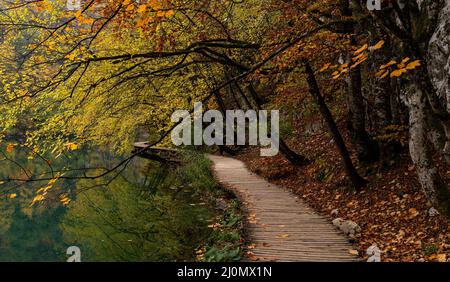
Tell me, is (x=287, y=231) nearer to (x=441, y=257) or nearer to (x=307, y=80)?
(x=441, y=257)

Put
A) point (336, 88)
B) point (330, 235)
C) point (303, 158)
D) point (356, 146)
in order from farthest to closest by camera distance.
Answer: point (336, 88) < point (303, 158) < point (356, 146) < point (330, 235)

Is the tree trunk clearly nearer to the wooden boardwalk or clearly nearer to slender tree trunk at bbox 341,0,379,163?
the wooden boardwalk

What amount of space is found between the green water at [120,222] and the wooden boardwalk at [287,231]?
1.96 m

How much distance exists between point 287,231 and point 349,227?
128 cm

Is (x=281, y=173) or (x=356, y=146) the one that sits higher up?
(x=356, y=146)

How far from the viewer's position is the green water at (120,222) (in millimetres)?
11359

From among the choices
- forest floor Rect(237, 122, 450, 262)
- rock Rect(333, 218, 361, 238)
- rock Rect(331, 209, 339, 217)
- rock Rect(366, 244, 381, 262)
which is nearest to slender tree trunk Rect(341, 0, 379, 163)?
forest floor Rect(237, 122, 450, 262)

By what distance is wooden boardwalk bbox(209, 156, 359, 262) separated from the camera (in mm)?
6695

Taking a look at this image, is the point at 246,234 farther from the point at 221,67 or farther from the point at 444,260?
the point at 221,67

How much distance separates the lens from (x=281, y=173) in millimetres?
14633

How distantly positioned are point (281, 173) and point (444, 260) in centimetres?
924

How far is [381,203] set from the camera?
28.2 ft

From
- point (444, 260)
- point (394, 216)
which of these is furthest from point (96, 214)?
point (444, 260)

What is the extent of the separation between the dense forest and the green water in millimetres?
2372
